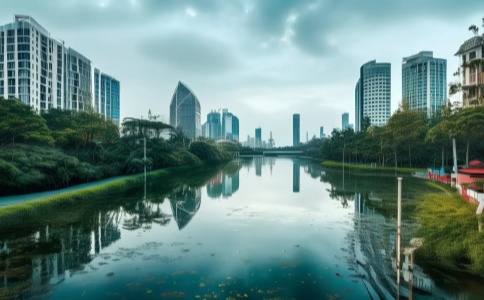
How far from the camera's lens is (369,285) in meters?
8.66

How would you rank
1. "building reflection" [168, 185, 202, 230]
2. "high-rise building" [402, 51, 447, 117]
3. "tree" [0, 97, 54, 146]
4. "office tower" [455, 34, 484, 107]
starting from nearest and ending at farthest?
"building reflection" [168, 185, 202, 230], "tree" [0, 97, 54, 146], "office tower" [455, 34, 484, 107], "high-rise building" [402, 51, 447, 117]

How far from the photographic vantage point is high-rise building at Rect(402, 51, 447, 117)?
11588cm

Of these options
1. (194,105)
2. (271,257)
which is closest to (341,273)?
(271,257)

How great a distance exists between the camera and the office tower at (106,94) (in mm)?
135875

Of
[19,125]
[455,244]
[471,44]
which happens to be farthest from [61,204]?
[471,44]

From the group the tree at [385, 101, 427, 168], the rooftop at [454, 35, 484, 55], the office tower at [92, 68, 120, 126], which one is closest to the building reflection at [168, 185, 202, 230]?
the tree at [385, 101, 427, 168]

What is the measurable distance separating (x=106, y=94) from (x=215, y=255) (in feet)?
522

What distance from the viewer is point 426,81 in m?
117

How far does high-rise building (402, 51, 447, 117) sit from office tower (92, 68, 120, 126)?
392 feet

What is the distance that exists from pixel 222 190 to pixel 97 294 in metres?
20.9

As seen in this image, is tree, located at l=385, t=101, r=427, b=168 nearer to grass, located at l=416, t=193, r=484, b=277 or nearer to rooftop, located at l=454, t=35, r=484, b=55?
rooftop, located at l=454, t=35, r=484, b=55

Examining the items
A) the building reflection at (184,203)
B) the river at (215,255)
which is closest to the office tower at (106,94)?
the building reflection at (184,203)

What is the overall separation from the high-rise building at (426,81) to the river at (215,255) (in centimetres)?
11406

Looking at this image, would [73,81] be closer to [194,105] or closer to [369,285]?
[194,105]
